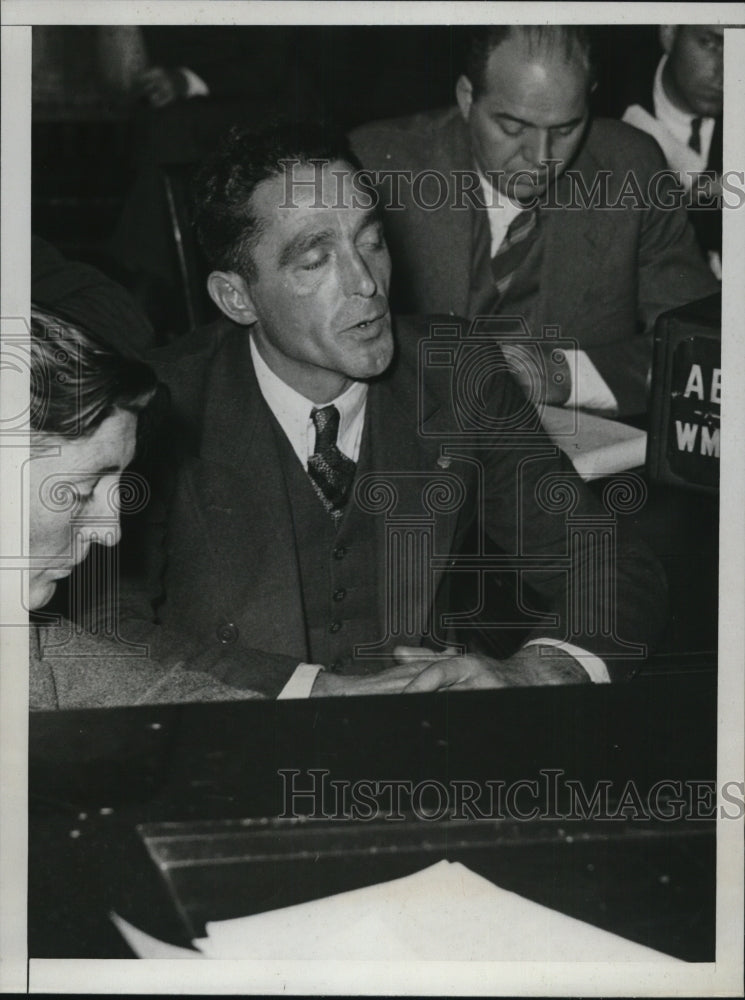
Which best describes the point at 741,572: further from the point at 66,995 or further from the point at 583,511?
the point at 66,995

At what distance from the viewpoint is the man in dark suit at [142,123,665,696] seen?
2131 mm

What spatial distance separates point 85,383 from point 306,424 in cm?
41

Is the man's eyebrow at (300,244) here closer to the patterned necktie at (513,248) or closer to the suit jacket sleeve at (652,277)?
the patterned necktie at (513,248)

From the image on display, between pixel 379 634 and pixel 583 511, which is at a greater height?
pixel 583 511

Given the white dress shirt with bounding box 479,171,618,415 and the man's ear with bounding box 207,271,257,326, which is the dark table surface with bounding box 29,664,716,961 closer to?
the white dress shirt with bounding box 479,171,618,415

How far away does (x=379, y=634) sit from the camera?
2180mm

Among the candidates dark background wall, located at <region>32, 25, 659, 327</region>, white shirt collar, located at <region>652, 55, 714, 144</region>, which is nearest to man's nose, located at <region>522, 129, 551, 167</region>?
dark background wall, located at <region>32, 25, 659, 327</region>

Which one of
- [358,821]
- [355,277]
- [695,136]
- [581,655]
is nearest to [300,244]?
[355,277]

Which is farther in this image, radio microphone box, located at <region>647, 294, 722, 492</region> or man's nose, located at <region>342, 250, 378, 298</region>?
radio microphone box, located at <region>647, 294, 722, 492</region>

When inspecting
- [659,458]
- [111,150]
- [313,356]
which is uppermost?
[111,150]

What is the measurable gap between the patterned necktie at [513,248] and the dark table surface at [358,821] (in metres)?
0.77

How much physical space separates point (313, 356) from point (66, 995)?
128 cm

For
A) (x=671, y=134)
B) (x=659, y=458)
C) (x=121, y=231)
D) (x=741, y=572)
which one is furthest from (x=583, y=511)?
(x=121, y=231)

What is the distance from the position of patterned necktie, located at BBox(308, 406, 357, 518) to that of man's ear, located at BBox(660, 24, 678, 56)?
0.91 metres
